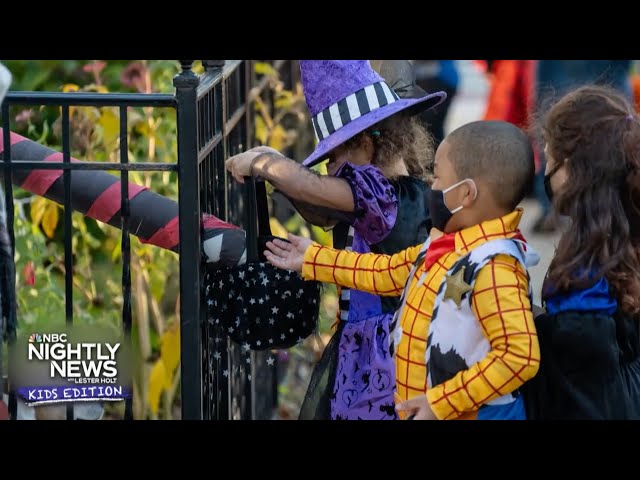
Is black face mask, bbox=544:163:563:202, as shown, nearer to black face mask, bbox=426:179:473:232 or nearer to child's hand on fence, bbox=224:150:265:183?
black face mask, bbox=426:179:473:232

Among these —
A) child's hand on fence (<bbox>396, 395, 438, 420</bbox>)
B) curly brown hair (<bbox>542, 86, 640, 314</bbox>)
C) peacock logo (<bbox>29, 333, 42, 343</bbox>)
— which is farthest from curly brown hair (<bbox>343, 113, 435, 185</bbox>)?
peacock logo (<bbox>29, 333, 42, 343</bbox>)

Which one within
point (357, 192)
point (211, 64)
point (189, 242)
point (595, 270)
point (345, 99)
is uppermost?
point (211, 64)

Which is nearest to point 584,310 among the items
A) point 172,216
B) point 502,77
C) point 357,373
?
point 357,373

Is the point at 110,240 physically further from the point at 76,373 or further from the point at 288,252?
the point at 288,252

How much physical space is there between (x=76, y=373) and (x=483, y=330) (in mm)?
1160

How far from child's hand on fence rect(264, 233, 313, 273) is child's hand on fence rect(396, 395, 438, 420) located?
0.51m

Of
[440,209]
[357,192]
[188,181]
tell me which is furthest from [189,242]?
[440,209]

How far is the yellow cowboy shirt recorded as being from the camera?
2.27m

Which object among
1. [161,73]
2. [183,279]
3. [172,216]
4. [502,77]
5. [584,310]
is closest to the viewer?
[584,310]

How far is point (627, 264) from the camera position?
236 centimetres

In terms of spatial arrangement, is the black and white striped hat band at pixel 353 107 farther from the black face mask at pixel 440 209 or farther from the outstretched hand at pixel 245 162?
the black face mask at pixel 440 209

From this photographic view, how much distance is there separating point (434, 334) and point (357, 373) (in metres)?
0.51

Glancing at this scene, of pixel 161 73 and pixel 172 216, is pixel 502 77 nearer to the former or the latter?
pixel 161 73

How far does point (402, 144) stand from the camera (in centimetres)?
298
